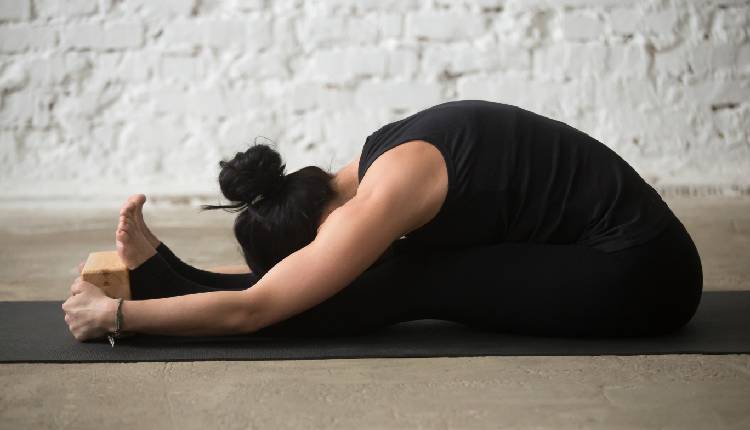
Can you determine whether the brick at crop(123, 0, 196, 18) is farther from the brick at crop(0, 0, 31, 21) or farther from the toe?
the toe

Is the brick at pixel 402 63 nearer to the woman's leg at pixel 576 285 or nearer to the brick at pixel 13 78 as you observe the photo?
the brick at pixel 13 78

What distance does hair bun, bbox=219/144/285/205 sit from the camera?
2062mm

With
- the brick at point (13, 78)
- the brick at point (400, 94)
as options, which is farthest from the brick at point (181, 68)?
the brick at point (400, 94)

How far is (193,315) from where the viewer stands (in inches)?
76.3

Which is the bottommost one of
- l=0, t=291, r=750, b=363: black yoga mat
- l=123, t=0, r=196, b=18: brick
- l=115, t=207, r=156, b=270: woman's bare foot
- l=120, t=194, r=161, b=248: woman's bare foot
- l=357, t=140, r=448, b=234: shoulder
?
l=0, t=291, r=750, b=363: black yoga mat

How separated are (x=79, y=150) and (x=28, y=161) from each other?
10.7 inches

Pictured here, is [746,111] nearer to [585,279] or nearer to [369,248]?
[585,279]

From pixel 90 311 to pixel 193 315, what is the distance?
0.84 ft

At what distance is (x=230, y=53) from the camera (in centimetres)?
472

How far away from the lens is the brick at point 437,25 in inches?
183

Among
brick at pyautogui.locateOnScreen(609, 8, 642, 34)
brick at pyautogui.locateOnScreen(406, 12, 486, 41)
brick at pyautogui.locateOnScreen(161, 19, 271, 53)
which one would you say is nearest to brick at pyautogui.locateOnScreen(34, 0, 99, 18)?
brick at pyautogui.locateOnScreen(161, 19, 271, 53)

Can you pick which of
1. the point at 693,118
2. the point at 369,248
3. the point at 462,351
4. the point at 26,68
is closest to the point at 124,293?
the point at 369,248

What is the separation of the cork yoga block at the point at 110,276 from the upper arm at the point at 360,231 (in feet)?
1.24

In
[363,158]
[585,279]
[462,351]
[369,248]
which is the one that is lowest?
[462,351]
